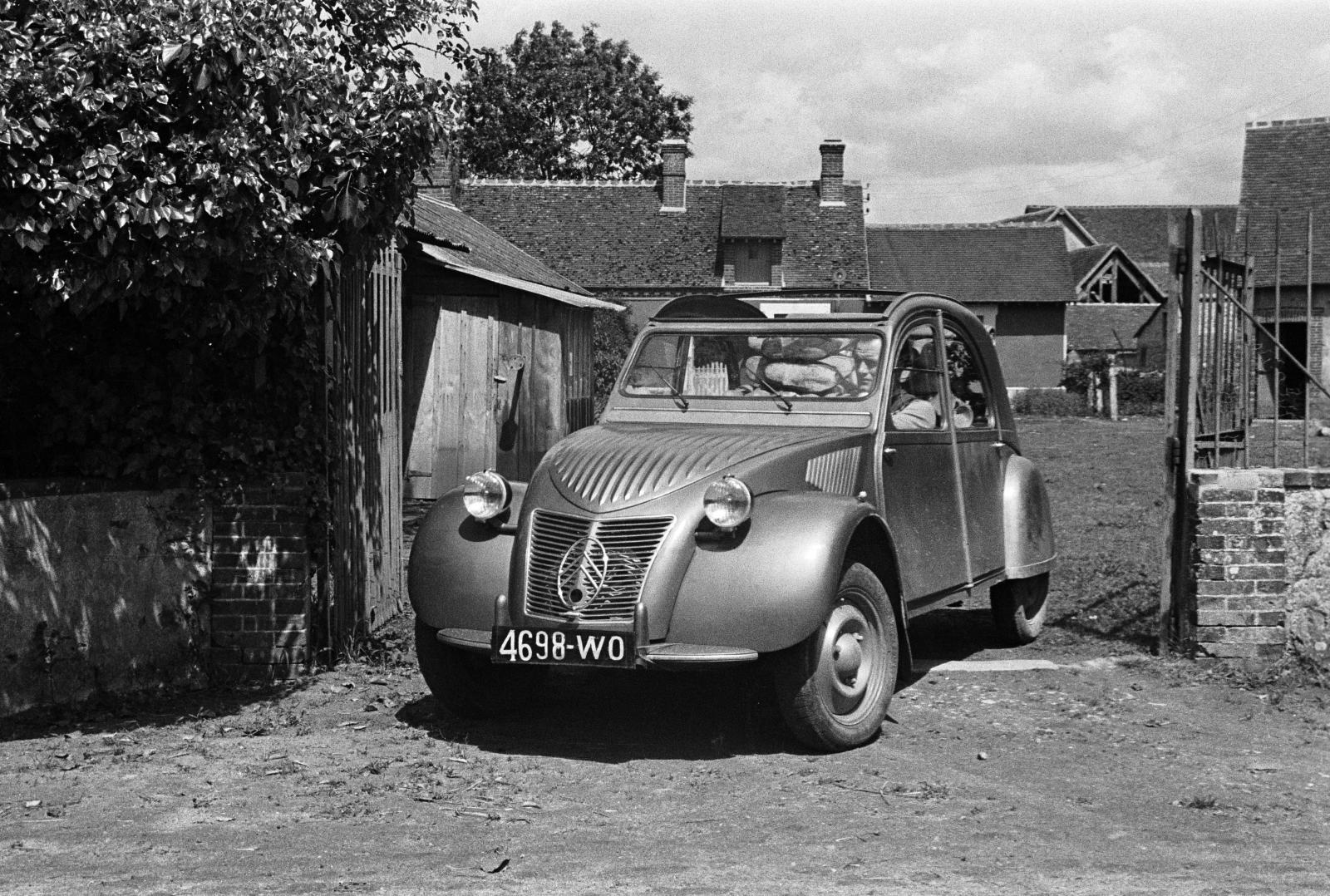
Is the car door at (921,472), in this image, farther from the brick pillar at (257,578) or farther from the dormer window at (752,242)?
the dormer window at (752,242)

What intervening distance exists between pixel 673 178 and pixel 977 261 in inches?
499

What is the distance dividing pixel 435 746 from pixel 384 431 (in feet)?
10.7

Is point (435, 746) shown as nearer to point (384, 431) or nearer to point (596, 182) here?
point (384, 431)

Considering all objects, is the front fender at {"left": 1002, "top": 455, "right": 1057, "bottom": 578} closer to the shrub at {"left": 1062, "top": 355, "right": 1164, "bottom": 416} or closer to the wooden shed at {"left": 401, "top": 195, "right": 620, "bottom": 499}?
the wooden shed at {"left": 401, "top": 195, "right": 620, "bottom": 499}

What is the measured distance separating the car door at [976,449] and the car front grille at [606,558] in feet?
7.76

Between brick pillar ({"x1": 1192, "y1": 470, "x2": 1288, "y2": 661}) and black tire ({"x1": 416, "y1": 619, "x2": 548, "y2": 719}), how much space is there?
11.8 ft

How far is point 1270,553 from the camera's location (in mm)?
7750

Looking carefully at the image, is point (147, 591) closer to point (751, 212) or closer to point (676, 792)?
point (676, 792)

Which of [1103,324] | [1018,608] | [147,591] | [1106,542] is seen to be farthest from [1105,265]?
[147,591]

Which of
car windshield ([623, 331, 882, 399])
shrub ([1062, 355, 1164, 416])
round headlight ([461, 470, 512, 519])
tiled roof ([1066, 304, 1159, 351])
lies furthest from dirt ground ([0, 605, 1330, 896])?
tiled roof ([1066, 304, 1159, 351])

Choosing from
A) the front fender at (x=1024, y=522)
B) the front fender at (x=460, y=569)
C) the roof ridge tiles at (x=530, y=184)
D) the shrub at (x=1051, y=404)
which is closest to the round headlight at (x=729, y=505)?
the front fender at (x=460, y=569)

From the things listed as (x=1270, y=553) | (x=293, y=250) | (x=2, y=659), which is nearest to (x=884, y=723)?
(x=1270, y=553)

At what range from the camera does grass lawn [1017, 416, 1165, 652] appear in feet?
29.7

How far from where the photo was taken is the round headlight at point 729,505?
5969 millimetres
